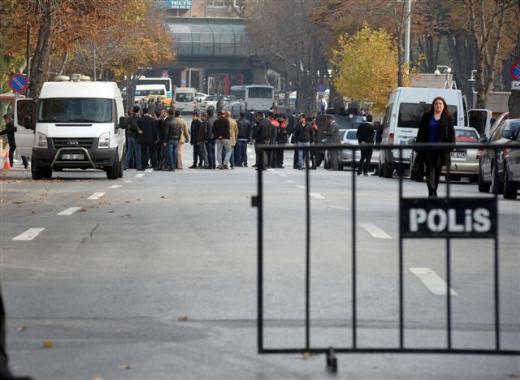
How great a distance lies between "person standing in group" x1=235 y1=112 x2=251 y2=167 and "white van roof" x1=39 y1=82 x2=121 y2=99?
12.7 metres

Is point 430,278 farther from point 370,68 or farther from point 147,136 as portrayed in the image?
point 370,68

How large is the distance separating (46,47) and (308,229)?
40877mm

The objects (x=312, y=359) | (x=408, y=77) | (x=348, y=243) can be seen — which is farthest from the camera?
(x=408, y=77)

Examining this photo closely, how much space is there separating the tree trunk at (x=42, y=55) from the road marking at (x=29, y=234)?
30566 millimetres

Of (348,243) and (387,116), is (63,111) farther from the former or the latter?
(348,243)

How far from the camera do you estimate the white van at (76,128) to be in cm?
3603

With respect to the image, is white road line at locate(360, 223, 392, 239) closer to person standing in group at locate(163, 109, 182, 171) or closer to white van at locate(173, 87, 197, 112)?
person standing in group at locate(163, 109, 182, 171)

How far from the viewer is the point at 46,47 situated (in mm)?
49938

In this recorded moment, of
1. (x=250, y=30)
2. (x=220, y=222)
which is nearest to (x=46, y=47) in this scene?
(x=220, y=222)

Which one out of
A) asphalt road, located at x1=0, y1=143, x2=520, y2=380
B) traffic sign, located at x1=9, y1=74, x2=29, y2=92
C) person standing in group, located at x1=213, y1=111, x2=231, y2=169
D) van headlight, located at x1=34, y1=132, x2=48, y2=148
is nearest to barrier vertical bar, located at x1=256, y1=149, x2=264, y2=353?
asphalt road, located at x1=0, y1=143, x2=520, y2=380

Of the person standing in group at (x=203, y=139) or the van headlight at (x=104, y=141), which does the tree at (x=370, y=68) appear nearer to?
the person standing in group at (x=203, y=139)

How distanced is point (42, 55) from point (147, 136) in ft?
20.4

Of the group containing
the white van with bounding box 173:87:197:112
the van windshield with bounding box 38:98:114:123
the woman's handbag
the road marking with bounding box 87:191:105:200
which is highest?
the woman's handbag

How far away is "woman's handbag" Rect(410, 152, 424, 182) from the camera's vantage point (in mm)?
9154
